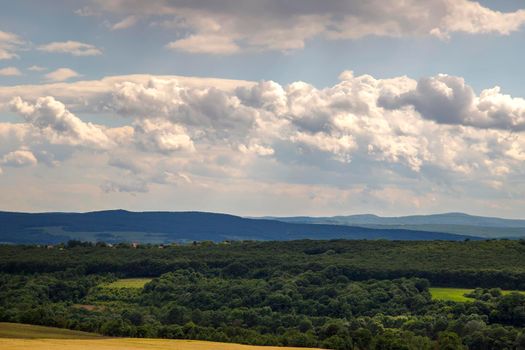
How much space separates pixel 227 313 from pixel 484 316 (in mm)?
57966

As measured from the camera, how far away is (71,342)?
110 meters

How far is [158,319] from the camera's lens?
189 m

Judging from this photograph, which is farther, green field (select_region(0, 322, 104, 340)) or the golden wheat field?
green field (select_region(0, 322, 104, 340))

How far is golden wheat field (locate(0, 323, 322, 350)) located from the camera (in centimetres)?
9750

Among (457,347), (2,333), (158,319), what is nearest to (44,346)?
(2,333)

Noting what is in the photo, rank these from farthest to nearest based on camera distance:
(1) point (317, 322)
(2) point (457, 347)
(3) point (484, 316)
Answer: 1. (1) point (317, 322)
2. (3) point (484, 316)
3. (2) point (457, 347)

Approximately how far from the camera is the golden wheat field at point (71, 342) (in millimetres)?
97500

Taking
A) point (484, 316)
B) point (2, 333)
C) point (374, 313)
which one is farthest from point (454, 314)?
point (2, 333)

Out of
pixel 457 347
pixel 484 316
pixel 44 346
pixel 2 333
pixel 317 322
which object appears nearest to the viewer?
pixel 44 346

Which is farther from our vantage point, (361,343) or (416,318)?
(416,318)

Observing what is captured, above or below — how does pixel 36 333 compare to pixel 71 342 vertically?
below

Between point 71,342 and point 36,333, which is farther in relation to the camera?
point 36,333

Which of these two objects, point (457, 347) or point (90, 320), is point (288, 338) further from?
point (90, 320)

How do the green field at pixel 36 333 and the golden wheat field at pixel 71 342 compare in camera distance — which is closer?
the golden wheat field at pixel 71 342
